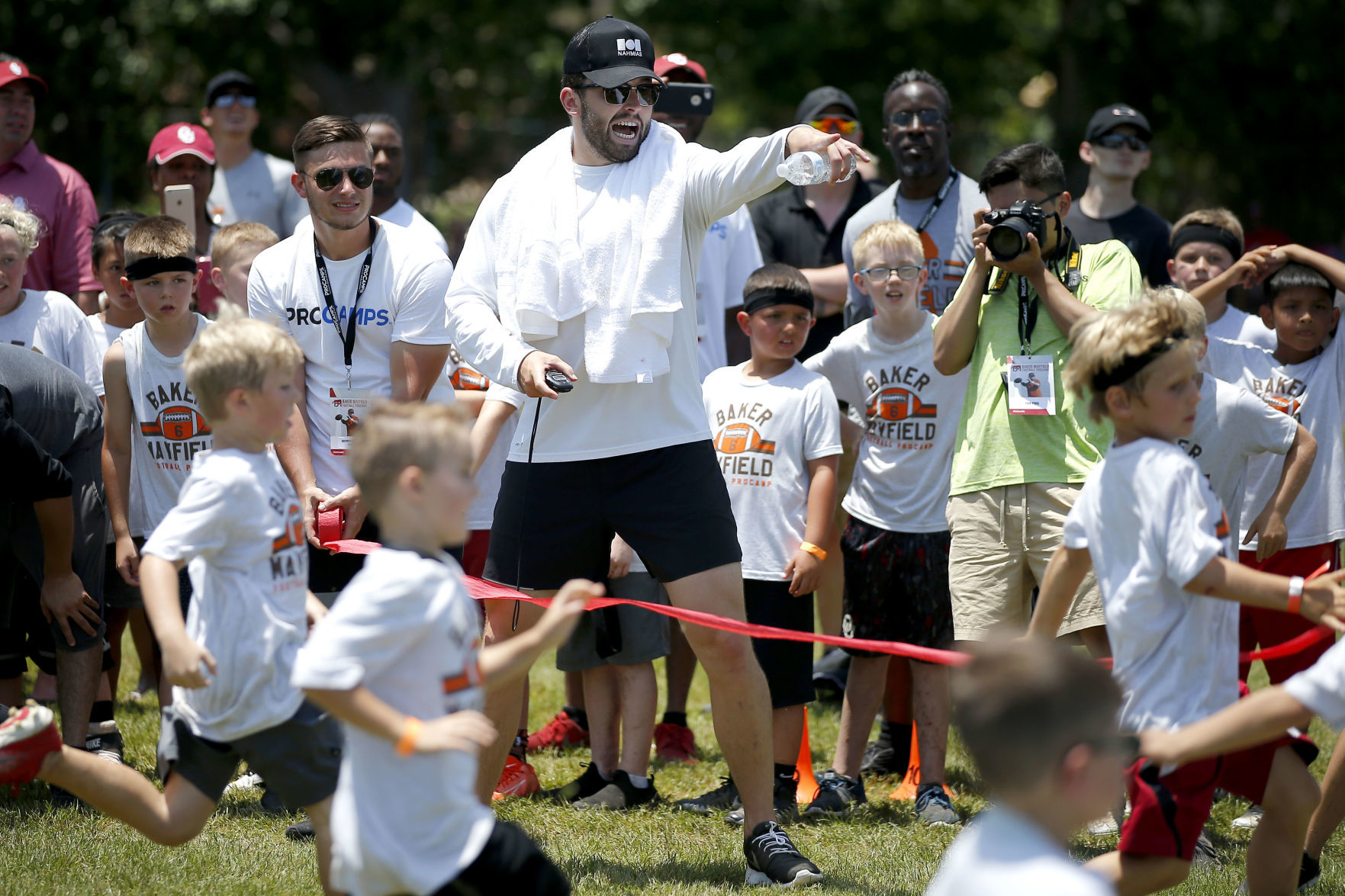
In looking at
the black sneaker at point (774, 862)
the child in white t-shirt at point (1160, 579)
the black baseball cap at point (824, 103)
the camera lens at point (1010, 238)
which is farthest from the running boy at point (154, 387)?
the child in white t-shirt at point (1160, 579)

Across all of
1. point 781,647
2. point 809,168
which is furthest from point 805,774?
point 809,168

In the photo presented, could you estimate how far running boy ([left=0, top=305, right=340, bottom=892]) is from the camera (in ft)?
10.5

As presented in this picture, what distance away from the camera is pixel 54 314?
5711mm

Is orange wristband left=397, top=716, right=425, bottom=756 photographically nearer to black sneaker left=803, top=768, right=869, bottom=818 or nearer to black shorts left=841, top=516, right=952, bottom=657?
black sneaker left=803, top=768, right=869, bottom=818

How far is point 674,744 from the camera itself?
5.95 m

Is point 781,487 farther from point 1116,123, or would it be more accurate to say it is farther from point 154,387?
point 1116,123

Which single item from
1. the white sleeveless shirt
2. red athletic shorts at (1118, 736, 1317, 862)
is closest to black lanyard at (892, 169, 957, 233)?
the white sleeveless shirt

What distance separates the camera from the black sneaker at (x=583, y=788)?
205 inches

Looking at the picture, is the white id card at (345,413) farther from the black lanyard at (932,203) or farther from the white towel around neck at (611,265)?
the black lanyard at (932,203)

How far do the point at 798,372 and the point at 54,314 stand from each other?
3288 millimetres

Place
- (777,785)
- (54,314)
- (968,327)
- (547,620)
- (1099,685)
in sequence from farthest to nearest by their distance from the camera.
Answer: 1. (54,314)
2. (777,785)
3. (968,327)
4. (547,620)
5. (1099,685)

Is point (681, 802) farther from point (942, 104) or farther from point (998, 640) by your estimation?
point (942, 104)

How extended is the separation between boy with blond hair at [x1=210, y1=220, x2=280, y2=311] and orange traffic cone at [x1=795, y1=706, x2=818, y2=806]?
319 cm

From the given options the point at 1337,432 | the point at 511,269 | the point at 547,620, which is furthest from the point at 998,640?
the point at 1337,432
